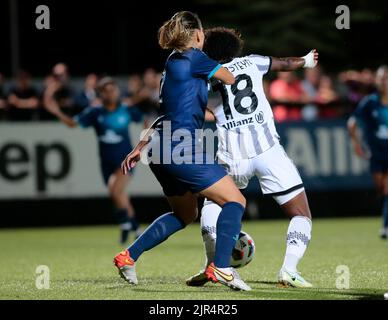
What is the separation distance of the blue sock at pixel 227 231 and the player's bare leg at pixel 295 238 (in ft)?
2.35

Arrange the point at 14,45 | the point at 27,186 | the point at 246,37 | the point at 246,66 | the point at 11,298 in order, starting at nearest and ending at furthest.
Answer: the point at 11,298 → the point at 246,66 → the point at 27,186 → the point at 14,45 → the point at 246,37

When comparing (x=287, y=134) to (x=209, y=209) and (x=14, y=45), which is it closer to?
(x=14, y=45)

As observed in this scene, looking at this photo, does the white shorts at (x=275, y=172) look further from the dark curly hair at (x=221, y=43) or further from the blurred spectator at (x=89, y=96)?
the blurred spectator at (x=89, y=96)

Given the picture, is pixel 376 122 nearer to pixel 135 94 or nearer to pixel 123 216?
pixel 123 216

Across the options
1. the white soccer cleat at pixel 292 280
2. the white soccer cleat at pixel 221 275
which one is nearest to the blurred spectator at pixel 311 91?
the white soccer cleat at pixel 292 280

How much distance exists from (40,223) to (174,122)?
10367 millimetres

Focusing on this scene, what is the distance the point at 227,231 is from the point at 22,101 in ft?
37.0

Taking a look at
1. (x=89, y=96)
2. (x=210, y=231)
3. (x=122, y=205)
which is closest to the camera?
(x=210, y=231)

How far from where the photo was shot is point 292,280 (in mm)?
8953

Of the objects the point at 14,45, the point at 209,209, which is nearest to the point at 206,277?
the point at 209,209

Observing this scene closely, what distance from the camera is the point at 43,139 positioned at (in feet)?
59.1

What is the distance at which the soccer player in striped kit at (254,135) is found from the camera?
9.12 metres

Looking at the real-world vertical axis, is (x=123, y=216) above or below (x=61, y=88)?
below

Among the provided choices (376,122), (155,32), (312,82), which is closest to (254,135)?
(376,122)
